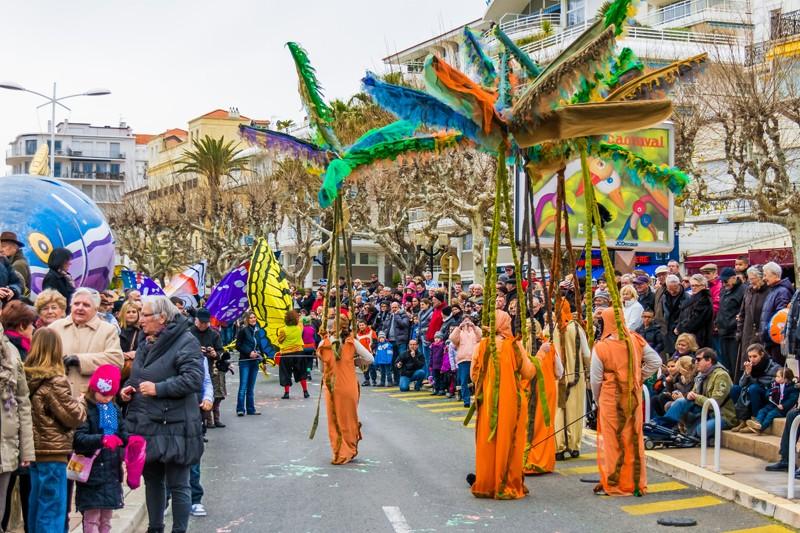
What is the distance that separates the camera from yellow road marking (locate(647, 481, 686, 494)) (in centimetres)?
1044

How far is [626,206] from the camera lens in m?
22.2

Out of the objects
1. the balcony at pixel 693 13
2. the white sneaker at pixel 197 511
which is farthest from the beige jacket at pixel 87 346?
the balcony at pixel 693 13

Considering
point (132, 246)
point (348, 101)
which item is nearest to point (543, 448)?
point (348, 101)

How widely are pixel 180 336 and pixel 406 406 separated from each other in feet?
36.0

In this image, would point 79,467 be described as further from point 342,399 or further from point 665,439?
point 665,439

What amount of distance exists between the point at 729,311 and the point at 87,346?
10.3 meters

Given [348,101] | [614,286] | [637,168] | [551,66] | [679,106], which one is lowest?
[614,286]

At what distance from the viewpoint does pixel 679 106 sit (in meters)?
24.6

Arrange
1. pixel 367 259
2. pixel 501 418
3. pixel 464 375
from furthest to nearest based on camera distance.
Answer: pixel 367 259
pixel 464 375
pixel 501 418

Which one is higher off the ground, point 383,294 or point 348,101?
point 348,101

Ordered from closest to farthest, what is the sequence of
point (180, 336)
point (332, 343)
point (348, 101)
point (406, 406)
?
1. point (180, 336)
2. point (332, 343)
3. point (406, 406)
4. point (348, 101)

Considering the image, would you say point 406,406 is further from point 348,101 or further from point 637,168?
point 348,101

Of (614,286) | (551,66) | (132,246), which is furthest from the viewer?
(132,246)

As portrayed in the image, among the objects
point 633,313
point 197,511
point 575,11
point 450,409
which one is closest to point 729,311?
point 633,313
